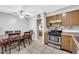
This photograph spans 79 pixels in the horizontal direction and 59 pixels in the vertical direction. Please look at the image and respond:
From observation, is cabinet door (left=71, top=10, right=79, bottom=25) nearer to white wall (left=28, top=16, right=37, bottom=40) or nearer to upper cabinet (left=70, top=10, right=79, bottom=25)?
upper cabinet (left=70, top=10, right=79, bottom=25)

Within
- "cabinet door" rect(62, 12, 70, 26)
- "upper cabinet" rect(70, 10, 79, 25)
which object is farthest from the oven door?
"upper cabinet" rect(70, 10, 79, 25)

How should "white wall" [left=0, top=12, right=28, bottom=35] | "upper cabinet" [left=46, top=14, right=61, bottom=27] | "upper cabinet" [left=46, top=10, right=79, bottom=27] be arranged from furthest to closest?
"white wall" [left=0, top=12, right=28, bottom=35] → "upper cabinet" [left=46, top=14, right=61, bottom=27] → "upper cabinet" [left=46, top=10, right=79, bottom=27]

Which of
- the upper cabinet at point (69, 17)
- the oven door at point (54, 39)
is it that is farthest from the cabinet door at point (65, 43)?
the upper cabinet at point (69, 17)

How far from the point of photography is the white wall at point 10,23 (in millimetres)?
6450

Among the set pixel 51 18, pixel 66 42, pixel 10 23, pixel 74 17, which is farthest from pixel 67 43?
pixel 10 23

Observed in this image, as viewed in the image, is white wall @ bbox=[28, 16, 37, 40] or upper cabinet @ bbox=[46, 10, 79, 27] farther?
white wall @ bbox=[28, 16, 37, 40]

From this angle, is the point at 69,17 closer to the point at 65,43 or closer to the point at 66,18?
the point at 66,18

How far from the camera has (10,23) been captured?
22.6 feet

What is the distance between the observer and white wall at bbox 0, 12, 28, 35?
6.45 metres

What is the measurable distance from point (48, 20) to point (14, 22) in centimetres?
324

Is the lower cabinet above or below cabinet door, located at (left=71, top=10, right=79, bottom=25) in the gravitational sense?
below
